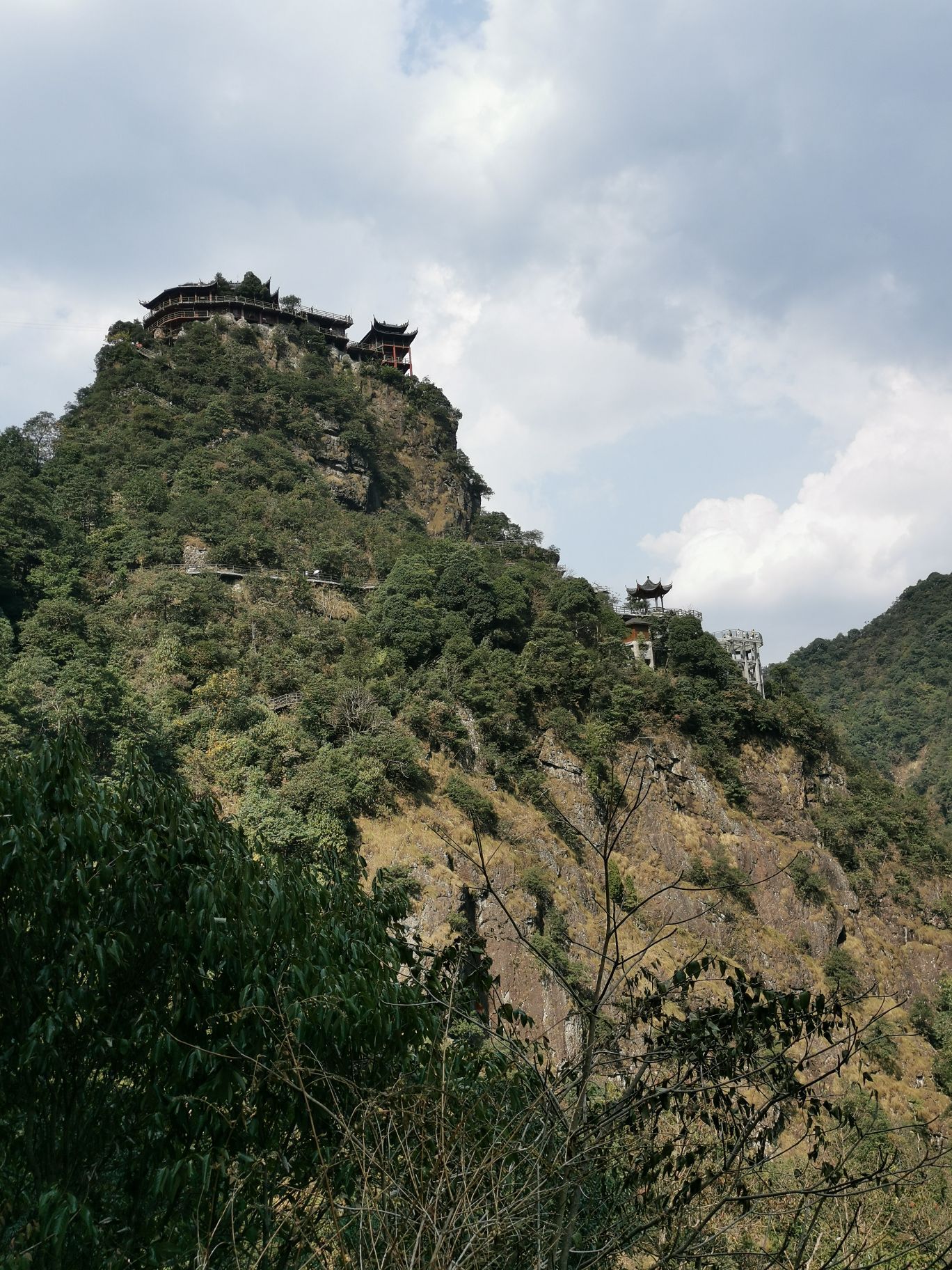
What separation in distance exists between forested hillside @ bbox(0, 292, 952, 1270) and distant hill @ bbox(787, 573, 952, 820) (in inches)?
892

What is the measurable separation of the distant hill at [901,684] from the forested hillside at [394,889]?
22.7 metres

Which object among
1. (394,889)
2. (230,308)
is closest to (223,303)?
(230,308)

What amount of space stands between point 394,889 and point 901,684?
6868cm

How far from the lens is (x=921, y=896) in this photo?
3412 centimetres

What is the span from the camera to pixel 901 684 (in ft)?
223

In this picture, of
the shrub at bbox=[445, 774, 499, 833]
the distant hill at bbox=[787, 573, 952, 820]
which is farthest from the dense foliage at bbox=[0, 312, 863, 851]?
the distant hill at bbox=[787, 573, 952, 820]

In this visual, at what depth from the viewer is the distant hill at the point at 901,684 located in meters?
60.2

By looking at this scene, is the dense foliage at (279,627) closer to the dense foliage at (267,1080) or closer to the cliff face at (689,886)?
the cliff face at (689,886)

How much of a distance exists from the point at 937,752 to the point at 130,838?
62655 millimetres

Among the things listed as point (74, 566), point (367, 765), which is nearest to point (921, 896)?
point (367, 765)

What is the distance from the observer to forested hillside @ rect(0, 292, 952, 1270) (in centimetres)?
429

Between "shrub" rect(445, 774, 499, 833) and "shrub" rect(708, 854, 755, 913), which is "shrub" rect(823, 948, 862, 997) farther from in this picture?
"shrub" rect(445, 774, 499, 833)

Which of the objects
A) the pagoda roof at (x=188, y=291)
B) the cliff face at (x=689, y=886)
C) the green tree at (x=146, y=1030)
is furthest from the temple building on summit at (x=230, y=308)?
the green tree at (x=146, y=1030)

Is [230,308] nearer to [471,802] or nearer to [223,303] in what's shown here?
[223,303]
